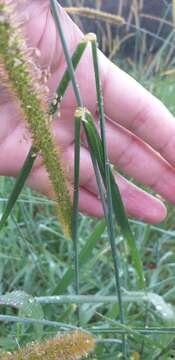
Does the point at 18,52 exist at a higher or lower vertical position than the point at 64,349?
higher

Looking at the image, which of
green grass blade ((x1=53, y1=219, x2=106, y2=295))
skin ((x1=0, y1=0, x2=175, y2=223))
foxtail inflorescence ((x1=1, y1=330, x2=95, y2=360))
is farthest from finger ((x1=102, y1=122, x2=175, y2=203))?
foxtail inflorescence ((x1=1, y1=330, x2=95, y2=360))

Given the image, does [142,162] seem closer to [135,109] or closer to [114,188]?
[135,109]

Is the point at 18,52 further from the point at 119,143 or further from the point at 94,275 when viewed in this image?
the point at 94,275

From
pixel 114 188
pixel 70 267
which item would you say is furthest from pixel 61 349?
pixel 70 267

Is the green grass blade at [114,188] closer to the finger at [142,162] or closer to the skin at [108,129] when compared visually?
the skin at [108,129]

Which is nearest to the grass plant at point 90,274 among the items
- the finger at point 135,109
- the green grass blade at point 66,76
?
the green grass blade at point 66,76

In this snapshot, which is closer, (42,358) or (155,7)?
(42,358)

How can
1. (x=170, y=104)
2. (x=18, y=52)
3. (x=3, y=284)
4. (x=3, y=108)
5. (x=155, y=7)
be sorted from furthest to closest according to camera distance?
(x=155, y=7) < (x=170, y=104) < (x=3, y=284) < (x=3, y=108) < (x=18, y=52)

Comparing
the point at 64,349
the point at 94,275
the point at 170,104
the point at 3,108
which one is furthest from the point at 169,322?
the point at 170,104
